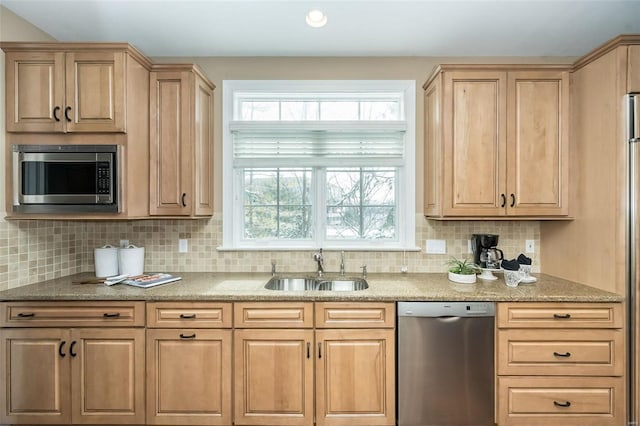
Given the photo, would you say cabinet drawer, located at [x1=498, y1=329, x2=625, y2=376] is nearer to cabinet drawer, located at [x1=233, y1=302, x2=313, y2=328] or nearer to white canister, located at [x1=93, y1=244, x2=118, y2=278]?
cabinet drawer, located at [x1=233, y1=302, x2=313, y2=328]

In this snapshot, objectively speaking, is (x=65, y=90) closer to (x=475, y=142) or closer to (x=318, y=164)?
(x=318, y=164)

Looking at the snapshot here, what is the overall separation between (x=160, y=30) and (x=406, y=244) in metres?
2.44

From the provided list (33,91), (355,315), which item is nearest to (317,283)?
(355,315)

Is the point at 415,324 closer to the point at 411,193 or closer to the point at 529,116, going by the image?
the point at 411,193

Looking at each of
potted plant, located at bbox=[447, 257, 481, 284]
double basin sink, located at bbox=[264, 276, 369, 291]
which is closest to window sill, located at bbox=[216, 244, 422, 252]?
double basin sink, located at bbox=[264, 276, 369, 291]

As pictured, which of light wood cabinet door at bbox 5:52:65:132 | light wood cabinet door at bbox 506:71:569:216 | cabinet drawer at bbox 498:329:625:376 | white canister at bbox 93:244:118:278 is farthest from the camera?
white canister at bbox 93:244:118:278

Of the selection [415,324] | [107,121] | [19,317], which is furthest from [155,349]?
[415,324]

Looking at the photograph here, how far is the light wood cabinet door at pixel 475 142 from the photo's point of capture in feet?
7.90

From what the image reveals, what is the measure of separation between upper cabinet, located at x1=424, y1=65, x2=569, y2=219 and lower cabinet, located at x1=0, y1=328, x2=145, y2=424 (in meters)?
2.34

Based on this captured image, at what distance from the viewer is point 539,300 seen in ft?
6.86

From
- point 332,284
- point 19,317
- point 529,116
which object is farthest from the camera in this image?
point 332,284

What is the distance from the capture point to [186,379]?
211 centimetres

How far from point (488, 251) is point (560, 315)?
65 cm

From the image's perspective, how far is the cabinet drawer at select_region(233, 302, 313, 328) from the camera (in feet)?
6.95
